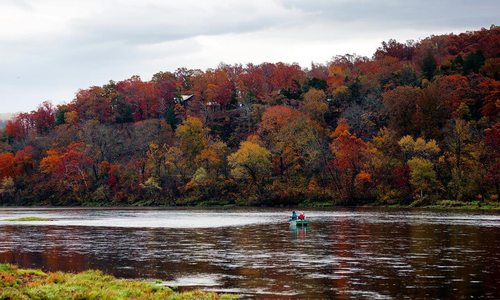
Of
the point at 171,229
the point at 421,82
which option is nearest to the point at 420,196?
the point at 421,82

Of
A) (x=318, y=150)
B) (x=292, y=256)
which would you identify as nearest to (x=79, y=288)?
(x=292, y=256)

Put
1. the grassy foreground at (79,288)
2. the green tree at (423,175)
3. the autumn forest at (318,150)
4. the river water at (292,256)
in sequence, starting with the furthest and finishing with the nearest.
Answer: the autumn forest at (318,150), the green tree at (423,175), the river water at (292,256), the grassy foreground at (79,288)

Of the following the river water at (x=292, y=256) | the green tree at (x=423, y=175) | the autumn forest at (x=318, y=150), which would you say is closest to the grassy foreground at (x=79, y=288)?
the river water at (x=292, y=256)

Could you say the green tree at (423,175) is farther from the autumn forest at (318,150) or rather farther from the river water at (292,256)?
the river water at (292,256)

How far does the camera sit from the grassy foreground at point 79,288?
2950cm

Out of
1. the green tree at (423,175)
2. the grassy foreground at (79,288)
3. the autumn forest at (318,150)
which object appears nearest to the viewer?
the grassy foreground at (79,288)

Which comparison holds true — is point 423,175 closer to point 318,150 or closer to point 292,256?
point 318,150

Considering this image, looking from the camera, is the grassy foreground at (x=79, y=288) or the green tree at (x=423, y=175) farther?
the green tree at (x=423, y=175)

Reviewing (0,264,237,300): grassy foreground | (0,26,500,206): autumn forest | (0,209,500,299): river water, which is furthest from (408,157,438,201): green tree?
(0,264,237,300): grassy foreground

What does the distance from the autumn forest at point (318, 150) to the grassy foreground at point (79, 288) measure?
3514 inches

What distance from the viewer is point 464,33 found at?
7795 inches

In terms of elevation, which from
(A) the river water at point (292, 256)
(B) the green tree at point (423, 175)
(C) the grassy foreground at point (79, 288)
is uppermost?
(B) the green tree at point (423, 175)

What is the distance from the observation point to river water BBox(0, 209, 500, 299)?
34.3m

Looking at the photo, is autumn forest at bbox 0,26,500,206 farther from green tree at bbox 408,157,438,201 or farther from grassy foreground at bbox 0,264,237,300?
grassy foreground at bbox 0,264,237,300
